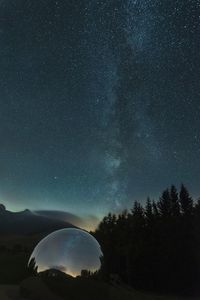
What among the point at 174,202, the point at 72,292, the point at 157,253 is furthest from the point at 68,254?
the point at 174,202

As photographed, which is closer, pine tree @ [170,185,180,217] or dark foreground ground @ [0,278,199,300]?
dark foreground ground @ [0,278,199,300]

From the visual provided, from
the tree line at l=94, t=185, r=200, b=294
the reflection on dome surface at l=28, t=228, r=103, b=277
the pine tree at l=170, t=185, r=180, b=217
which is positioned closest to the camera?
the reflection on dome surface at l=28, t=228, r=103, b=277

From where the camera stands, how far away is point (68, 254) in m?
11.2

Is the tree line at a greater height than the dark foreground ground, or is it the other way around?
the tree line

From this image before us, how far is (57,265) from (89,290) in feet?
4.40

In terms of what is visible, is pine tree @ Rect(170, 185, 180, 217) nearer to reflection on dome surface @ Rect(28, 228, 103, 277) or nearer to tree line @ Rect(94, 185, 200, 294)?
tree line @ Rect(94, 185, 200, 294)

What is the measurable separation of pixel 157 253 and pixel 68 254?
92.7 ft

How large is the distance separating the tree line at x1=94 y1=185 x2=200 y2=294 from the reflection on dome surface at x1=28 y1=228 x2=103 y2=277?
25.1 meters

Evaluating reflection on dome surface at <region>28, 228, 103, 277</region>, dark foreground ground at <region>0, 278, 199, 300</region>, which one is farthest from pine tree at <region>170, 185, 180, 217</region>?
reflection on dome surface at <region>28, 228, 103, 277</region>

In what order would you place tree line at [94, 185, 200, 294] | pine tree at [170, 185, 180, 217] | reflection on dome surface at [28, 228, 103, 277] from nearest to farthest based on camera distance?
reflection on dome surface at [28, 228, 103, 277] < tree line at [94, 185, 200, 294] < pine tree at [170, 185, 180, 217]

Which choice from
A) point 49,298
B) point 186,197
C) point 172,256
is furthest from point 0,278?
point 186,197

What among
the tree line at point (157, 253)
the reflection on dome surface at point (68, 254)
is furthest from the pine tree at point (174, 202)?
the reflection on dome surface at point (68, 254)

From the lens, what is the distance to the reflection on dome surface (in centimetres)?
1105

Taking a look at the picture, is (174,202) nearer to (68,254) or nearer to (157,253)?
(157,253)
